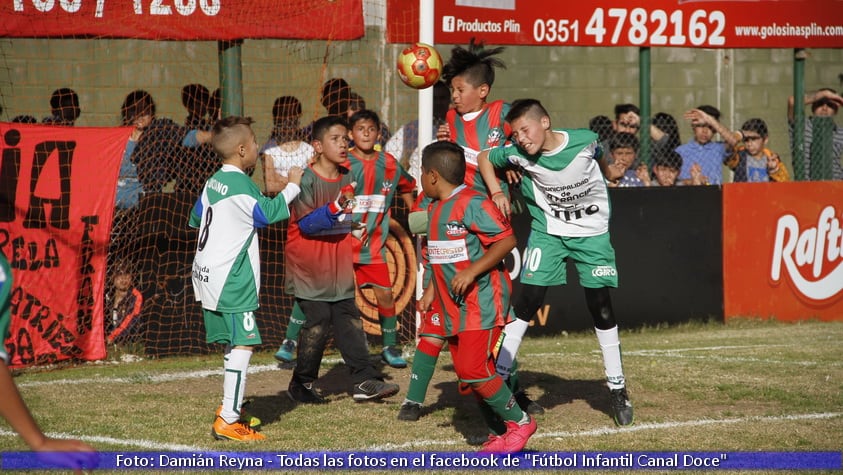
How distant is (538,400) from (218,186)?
2888mm

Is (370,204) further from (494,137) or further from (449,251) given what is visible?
(449,251)

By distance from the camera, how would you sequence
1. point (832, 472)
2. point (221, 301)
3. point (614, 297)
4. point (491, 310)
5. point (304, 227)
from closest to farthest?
point (832, 472)
point (491, 310)
point (221, 301)
point (304, 227)
point (614, 297)

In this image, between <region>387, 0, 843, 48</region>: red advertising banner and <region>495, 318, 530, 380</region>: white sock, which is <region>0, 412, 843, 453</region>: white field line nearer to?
<region>495, 318, 530, 380</region>: white sock

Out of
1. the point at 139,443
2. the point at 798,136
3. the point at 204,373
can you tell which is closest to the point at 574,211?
the point at 139,443

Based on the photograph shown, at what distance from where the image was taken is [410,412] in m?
7.00

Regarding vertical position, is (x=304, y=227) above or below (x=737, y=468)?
above

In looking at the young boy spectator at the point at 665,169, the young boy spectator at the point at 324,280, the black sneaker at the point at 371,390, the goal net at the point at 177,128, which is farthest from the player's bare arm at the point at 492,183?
the young boy spectator at the point at 665,169

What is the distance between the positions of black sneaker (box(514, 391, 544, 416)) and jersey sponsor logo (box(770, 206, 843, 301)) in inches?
232

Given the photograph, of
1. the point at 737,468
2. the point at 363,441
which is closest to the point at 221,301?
the point at 363,441

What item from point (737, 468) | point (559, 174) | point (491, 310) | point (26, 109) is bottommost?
point (737, 468)

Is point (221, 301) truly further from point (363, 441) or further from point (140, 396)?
point (140, 396)

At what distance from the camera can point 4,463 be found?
18.8ft

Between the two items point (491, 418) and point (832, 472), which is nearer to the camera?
point (832, 472)

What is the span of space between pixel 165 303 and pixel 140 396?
6.84 feet
